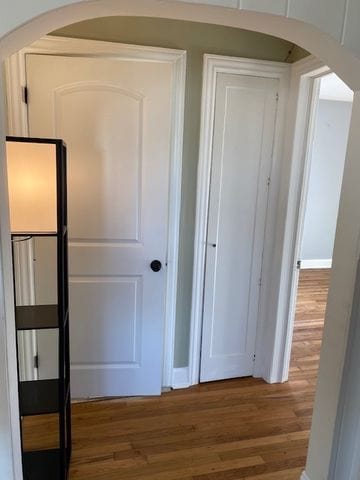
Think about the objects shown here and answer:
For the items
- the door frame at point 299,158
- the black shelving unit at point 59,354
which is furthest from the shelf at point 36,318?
the door frame at point 299,158

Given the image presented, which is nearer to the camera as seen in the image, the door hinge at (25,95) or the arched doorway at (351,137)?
the arched doorway at (351,137)

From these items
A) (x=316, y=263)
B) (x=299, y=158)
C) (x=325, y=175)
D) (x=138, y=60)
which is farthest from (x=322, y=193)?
(x=138, y=60)

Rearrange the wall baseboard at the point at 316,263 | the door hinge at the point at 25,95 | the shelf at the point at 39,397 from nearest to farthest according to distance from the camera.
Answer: the shelf at the point at 39,397 → the door hinge at the point at 25,95 → the wall baseboard at the point at 316,263

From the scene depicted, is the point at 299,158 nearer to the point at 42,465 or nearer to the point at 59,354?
the point at 59,354

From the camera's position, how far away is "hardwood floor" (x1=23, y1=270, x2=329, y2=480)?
185cm

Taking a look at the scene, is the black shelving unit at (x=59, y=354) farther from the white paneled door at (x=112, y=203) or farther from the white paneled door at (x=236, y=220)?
the white paneled door at (x=236, y=220)

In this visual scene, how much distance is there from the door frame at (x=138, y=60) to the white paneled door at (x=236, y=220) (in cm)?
24

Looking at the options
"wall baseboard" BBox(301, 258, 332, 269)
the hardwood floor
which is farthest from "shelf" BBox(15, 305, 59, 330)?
"wall baseboard" BBox(301, 258, 332, 269)

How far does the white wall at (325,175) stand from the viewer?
5.20 metres

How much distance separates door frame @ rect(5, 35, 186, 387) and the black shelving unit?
763 millimetres

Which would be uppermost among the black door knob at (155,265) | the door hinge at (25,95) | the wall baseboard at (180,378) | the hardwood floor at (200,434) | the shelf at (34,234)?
the door hinge at (25,95)

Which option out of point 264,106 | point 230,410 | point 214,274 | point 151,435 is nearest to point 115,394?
point 151,435

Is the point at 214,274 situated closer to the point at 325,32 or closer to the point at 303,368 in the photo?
the point at 303,368

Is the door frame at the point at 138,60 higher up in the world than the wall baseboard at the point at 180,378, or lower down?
higher up
